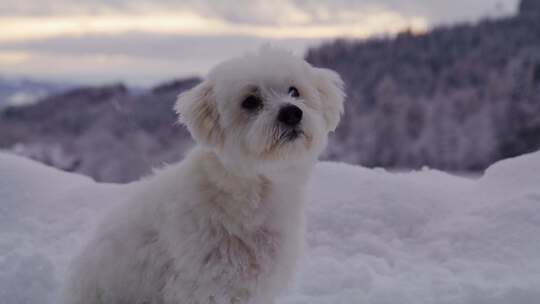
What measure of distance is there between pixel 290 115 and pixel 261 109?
178mm

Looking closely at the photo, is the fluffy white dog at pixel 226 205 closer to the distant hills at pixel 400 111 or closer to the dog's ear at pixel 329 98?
the dog's ear at pixel 329 98

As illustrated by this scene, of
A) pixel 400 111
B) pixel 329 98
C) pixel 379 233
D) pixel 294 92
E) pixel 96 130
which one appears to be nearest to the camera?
pixel 294 92

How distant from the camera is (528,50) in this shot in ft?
62.7

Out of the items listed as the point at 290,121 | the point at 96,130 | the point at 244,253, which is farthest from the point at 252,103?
the point at 96,130

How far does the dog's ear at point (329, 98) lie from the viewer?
9.53ft

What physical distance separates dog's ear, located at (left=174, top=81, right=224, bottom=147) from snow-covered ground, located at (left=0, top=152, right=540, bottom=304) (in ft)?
4.21

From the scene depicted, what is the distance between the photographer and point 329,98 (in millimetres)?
2928

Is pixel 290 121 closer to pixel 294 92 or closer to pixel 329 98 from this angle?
pixel 294 92

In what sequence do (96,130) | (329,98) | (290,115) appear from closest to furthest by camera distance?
(290,115) → (329,98) → (96,130)

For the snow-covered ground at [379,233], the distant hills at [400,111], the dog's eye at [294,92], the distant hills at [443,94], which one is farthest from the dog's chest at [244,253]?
the distant hills at [443,94]

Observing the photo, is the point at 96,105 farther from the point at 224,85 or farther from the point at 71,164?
the point at 224,85

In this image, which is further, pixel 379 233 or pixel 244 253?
pixel 379 233

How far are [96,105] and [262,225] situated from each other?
18.4 meters

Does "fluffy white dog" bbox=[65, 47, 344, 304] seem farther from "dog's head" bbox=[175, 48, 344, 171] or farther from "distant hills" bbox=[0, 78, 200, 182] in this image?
"distant hills" bbox=[0, 78, 200, 182]
